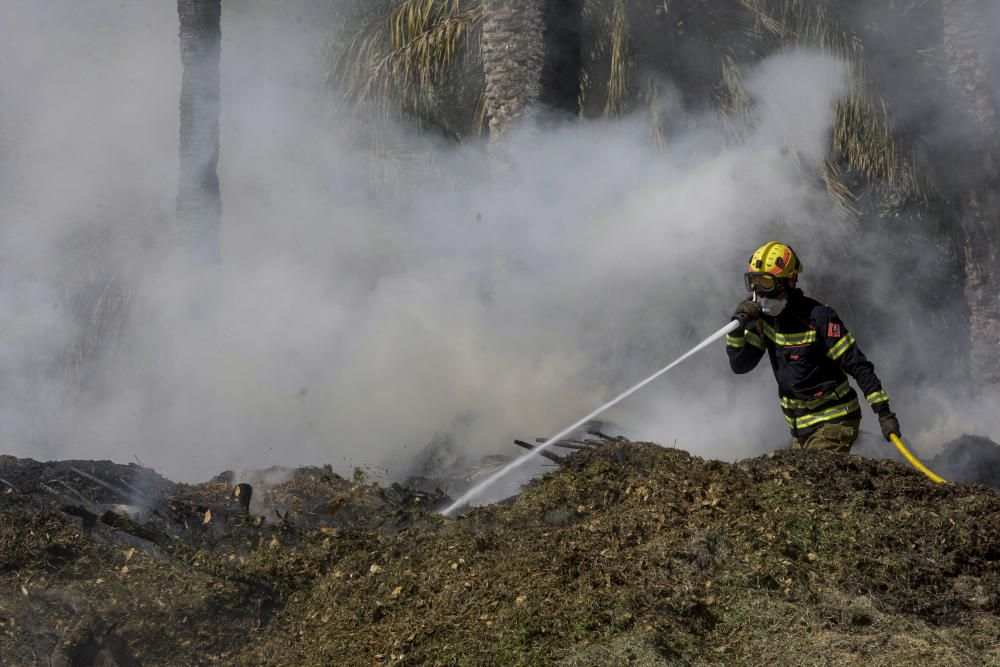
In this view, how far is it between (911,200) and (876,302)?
3.73ft

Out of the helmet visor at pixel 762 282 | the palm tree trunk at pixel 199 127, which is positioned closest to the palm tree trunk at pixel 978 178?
the helmet visor at pixel 762 282

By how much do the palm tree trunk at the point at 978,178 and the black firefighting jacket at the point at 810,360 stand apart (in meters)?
6.15

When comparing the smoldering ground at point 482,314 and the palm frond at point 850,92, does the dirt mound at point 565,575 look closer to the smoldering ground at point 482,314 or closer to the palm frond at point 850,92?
the smoldering ground at point 482,314

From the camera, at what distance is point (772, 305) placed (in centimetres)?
685

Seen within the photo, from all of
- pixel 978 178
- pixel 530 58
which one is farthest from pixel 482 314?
pixel 978 178

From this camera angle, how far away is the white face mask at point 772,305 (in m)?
6.80

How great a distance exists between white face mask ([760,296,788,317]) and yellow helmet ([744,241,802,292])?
101 mm

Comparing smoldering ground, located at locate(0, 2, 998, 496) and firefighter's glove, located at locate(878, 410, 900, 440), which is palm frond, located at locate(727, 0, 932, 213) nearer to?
smoldering ground, located at locate(0, 2, 998, 496)

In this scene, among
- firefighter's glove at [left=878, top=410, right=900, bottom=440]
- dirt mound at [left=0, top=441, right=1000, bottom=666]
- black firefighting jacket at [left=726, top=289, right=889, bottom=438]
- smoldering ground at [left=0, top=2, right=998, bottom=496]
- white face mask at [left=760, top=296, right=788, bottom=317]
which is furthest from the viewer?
smoldering ground at [left=0, top=2, right=998, bottom=496]

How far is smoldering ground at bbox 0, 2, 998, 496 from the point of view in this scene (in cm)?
1031

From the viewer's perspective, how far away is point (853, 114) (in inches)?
459

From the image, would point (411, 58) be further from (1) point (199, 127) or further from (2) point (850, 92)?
(2) point (850, 92)

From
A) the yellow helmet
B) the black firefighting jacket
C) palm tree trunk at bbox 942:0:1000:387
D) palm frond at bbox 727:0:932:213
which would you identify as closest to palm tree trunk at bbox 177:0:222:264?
palm frond at bbox 727:0:932:213

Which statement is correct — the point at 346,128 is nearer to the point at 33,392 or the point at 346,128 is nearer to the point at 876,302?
the point at 33,392
